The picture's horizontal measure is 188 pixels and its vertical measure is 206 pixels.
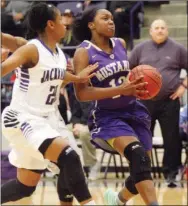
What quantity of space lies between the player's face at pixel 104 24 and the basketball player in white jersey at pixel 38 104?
11.1 inches

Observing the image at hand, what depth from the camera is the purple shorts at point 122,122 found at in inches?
181

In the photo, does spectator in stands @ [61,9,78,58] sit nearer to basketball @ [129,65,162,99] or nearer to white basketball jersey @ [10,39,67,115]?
white basketball jersey @ [10,39,67,115]

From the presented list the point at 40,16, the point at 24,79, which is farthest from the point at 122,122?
the point at 40,16

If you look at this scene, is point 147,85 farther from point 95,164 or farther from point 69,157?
point 95,164

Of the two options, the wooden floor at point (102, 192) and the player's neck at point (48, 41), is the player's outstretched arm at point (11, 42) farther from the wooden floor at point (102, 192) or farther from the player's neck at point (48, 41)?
the wooden floor at point (102, 192)

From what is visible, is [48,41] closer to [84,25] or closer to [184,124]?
→ [84,25]

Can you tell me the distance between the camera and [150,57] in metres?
7.38

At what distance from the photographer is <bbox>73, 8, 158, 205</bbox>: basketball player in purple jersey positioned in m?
4.45

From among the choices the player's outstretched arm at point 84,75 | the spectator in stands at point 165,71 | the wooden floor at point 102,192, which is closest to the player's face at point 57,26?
the player's outstretched arm at point 84,75

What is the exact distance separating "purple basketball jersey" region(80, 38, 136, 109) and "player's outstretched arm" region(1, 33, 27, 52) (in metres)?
0.52

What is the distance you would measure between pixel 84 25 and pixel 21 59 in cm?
80

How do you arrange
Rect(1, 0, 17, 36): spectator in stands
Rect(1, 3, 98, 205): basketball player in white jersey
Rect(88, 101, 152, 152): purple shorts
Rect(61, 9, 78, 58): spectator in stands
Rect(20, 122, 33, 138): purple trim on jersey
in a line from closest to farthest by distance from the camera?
Rect(1, 3, 98, 205): basketball player in white jersey < Rect(20, 122, 33, 138): purple trim on jersey < Rect(88, 101, 152, 152): purple shorts < Rect(61, 9, 78, 58): spectator in stands < Rect(1, 0, 17, 36): spectator in stands

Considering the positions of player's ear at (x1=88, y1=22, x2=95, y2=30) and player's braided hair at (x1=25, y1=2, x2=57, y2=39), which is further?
player's ear at (x1=88, y1=22, x2=95, y2=30)

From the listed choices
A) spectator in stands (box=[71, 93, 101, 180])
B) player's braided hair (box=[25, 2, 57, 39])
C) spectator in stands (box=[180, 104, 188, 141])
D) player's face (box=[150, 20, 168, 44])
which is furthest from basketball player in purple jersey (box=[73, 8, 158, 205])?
spectator in stands (box=[180, 104, 188, 141])
